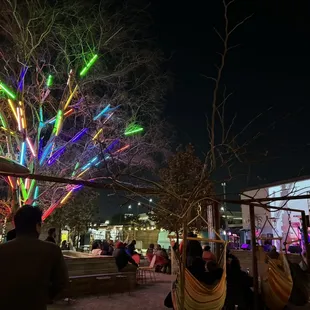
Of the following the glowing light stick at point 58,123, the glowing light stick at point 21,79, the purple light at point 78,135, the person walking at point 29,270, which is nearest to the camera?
the person walking at point 29,270

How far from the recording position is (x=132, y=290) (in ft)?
24.0

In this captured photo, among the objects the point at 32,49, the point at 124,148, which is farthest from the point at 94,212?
the point at 32,49

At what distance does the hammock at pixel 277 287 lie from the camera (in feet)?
16.6

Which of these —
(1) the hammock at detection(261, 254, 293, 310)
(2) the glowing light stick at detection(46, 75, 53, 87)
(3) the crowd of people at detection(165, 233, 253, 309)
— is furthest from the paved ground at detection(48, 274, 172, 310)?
(2) the glowing light stick at detection(46, 75, 53, 87)

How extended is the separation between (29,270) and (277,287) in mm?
4949

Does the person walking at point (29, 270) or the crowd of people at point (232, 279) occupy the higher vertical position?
the person walking at point (29, 270)

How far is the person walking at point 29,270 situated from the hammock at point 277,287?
4.69m

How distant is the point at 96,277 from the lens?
22.2ft

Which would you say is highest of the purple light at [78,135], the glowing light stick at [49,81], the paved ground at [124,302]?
the glowing light stick at [49,81]

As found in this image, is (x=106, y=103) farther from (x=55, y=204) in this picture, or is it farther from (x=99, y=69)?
(x=55, y=204)

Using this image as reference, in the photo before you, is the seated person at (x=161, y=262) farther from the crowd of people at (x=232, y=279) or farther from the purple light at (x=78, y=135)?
the crowd of people at (x=232, y=279)

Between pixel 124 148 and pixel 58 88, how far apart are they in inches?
123

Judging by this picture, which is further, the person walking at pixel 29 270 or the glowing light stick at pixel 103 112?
the glowing light stick at pixel 103 112

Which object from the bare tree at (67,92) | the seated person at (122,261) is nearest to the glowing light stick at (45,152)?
the bare tree at (67,92)
